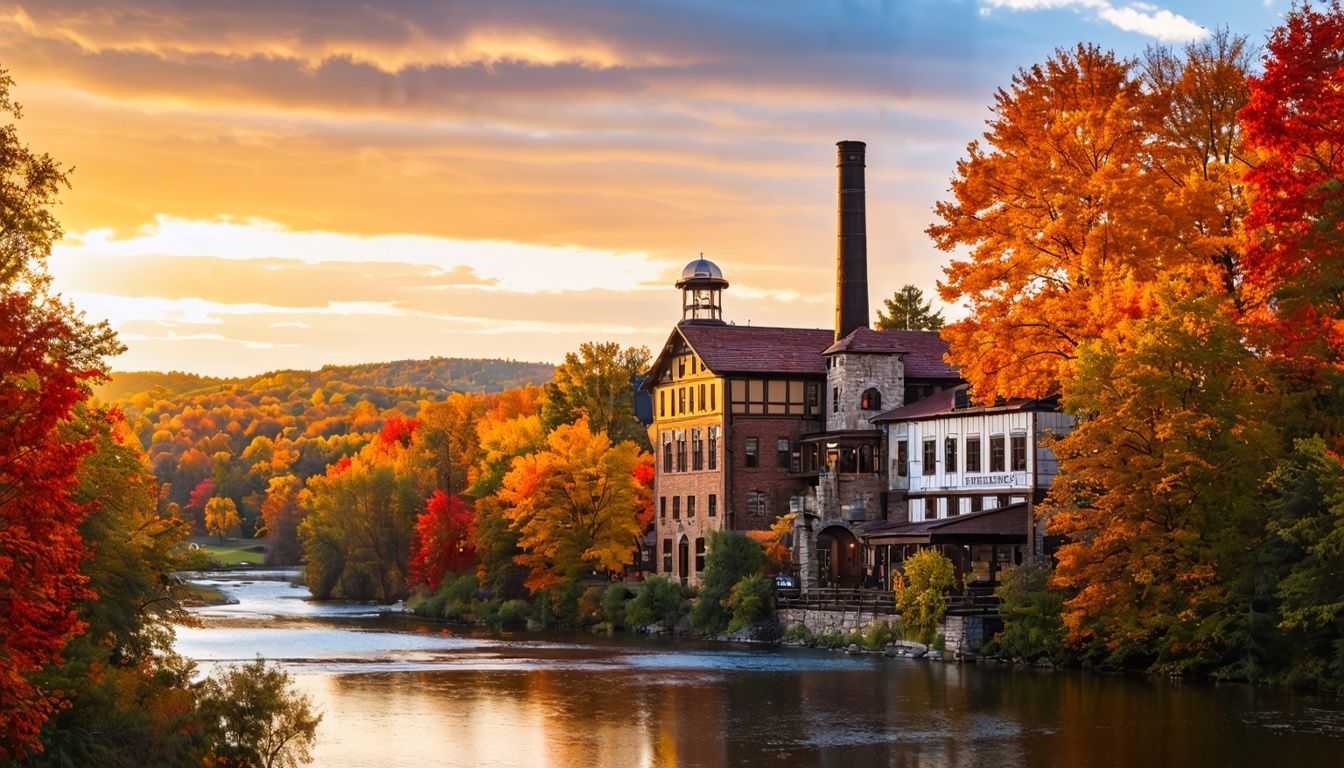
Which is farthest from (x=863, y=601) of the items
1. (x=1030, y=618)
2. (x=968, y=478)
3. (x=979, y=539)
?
(x=1030, y=618)

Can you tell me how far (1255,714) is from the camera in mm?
42094

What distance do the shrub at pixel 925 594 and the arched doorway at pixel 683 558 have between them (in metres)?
21.9

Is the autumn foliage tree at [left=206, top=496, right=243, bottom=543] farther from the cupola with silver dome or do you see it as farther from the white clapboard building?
the white clapboard building

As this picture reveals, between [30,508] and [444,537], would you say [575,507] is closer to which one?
[444,537]

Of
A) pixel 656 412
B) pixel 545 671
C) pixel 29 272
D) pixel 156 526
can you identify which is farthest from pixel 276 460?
pixel 29 272

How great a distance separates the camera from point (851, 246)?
84125mm

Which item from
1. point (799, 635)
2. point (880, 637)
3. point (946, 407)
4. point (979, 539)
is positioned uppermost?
point (946, 407)

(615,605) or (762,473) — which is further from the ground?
(762,473)

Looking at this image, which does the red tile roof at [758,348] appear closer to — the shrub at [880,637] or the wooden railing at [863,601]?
the wooden railing at [863,601]

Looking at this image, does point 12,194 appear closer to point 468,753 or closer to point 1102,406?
point 468,753

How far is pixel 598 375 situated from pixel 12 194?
239ft

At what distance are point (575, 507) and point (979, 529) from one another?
2477cm

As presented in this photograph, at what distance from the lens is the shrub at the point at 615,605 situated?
79.7 metres

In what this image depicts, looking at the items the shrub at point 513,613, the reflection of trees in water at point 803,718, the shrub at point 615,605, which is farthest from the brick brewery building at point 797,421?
the reflection of trees in water at point 803,718
